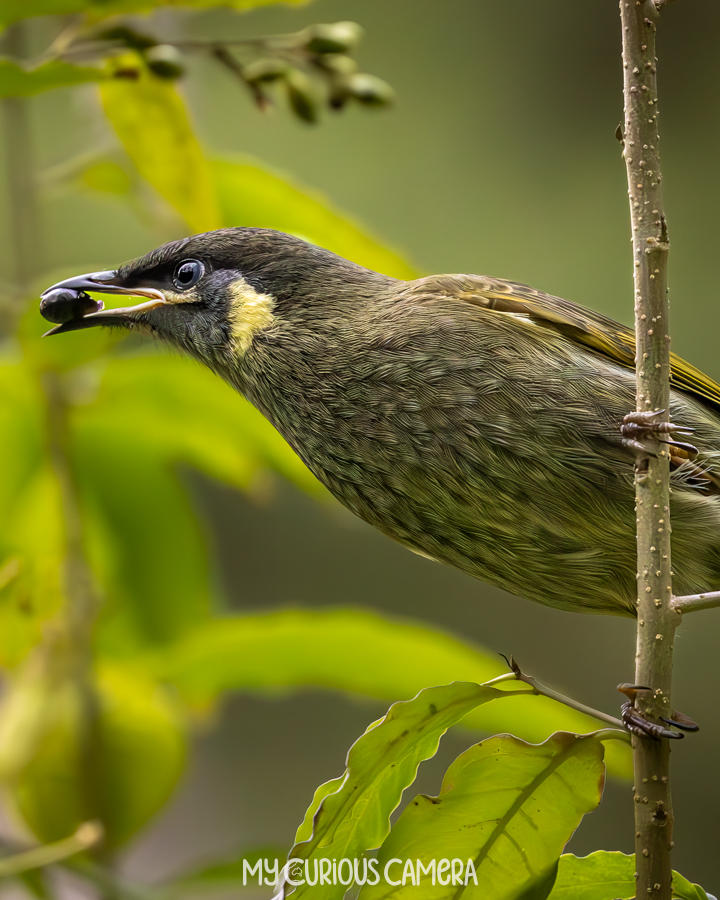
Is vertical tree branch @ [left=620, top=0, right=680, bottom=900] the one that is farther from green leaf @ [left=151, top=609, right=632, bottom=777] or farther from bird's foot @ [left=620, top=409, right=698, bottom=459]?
green leaf @ [left=151, top=609, right=632, bottom=777]

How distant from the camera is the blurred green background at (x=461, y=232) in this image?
4.62 m

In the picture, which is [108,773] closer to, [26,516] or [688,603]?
[26,516]

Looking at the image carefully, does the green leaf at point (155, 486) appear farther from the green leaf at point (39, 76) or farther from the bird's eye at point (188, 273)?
the green leaf at point (39, 76)

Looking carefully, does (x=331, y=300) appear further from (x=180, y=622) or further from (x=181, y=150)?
(x=180, y=622)

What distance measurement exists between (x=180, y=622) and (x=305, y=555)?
3095 millimetres

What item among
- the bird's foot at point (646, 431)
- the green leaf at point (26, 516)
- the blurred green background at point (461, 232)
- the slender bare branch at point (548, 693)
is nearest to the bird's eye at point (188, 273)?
the green leaf at point (26, 516)

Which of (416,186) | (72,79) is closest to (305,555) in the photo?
(416,186)

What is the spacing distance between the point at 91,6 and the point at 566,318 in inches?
36.0

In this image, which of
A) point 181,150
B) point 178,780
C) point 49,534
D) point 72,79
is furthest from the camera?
point 49,534

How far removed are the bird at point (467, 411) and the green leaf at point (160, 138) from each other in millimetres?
188

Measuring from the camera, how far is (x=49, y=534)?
1886 mm

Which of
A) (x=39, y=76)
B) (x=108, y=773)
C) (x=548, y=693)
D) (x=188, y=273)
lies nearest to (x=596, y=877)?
(x=548, y=693)

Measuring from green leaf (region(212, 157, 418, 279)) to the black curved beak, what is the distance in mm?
250

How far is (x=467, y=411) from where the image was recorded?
1489 millimetres
